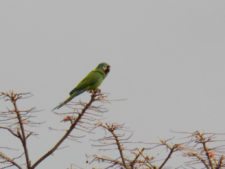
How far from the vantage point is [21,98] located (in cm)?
479

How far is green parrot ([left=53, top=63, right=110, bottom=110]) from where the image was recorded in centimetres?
928

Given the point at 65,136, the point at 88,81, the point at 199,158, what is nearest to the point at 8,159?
the point at 65,136

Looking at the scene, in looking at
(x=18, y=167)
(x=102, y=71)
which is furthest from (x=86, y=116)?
(x=102, y=71)

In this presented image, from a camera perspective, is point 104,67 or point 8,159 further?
point 104,67

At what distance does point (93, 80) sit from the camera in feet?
32.1

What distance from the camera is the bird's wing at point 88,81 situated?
30.8ft

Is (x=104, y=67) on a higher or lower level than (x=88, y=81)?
higher

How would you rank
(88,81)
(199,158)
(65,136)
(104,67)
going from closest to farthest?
1. (199,158)
2. (65,136)
3. (88,81)
4. (104,67)

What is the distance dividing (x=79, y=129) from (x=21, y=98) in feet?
2.33

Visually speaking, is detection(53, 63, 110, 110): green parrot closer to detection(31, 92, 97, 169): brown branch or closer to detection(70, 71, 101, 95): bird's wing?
detection(70, 71, 101, 95): bird's wing

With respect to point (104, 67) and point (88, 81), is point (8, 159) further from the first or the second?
point (104, 67)

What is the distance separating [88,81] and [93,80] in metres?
0.13

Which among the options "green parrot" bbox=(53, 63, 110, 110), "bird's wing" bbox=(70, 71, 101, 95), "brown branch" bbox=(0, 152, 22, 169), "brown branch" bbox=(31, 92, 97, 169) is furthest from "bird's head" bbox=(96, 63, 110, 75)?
"brown branch" bbox=(0, 152, 22, 169)

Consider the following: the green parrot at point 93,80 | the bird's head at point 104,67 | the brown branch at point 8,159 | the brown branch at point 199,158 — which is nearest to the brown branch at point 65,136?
the brown branch at point 8,159
